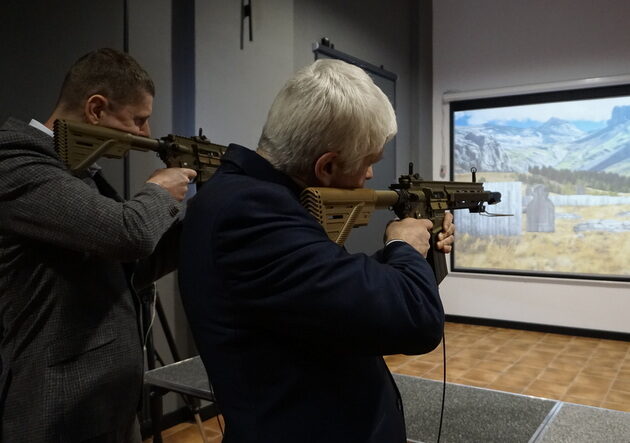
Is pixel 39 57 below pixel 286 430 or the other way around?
the other way around

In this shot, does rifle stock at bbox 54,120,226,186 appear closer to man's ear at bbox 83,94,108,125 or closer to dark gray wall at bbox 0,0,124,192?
man's ear at bbox 83,94,108,125

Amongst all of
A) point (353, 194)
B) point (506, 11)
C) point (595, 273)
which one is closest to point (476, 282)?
point (595, 273)

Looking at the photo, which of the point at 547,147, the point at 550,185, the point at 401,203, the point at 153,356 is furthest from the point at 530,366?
the point at 401,203

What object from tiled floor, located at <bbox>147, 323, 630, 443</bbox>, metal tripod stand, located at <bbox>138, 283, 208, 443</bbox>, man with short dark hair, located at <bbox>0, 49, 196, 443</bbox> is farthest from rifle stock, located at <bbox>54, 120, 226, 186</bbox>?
tiled floor, located at <bbox>147, 323, 630, 443</bbox>

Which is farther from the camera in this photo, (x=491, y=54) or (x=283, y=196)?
(x=491, y=54)

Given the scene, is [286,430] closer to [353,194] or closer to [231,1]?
[353,194]

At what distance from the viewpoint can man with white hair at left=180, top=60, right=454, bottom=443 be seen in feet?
2.33

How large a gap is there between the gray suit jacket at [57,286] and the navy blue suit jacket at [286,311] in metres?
0.28

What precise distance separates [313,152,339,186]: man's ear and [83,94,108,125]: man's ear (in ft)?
2.20

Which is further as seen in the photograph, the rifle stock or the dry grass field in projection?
the dry grass field in projection

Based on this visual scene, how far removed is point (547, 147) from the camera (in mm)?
4789

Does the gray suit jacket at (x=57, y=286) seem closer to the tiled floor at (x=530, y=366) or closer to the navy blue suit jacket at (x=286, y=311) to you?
the navy blue suit jacket at (x=286, y=311)

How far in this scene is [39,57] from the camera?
204 cm

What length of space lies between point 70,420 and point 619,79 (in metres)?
4.69
